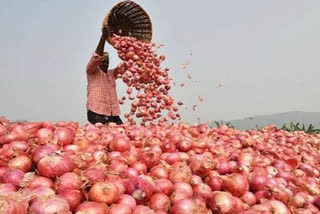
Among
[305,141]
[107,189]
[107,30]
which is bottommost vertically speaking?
[305,141]

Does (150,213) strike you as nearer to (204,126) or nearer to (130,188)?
(130,188)

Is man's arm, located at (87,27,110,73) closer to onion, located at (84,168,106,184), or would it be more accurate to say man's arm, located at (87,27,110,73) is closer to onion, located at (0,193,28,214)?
onion, located at (84,168,106,184)

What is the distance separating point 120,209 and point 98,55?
556 centimetres

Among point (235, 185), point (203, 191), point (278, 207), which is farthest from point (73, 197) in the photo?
point (278, 207)

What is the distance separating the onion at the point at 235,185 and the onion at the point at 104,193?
0.95 metres

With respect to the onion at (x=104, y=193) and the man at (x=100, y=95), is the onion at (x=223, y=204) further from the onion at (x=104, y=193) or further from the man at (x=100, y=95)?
the man at (x=100, y=95)

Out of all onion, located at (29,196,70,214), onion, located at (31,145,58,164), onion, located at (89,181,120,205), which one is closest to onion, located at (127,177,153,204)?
onion, located at (89,181,120,205)

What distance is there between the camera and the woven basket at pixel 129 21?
7.14 metres

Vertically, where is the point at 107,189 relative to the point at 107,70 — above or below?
below

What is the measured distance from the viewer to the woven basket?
714cm

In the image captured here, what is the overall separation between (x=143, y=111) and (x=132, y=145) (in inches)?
129

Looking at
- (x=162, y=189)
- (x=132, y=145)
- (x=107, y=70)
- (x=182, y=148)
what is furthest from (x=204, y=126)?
(x=107, y=70)

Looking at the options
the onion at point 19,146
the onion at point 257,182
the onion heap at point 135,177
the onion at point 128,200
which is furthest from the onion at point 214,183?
the onion at point 19,146

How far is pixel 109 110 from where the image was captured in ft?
26.3
